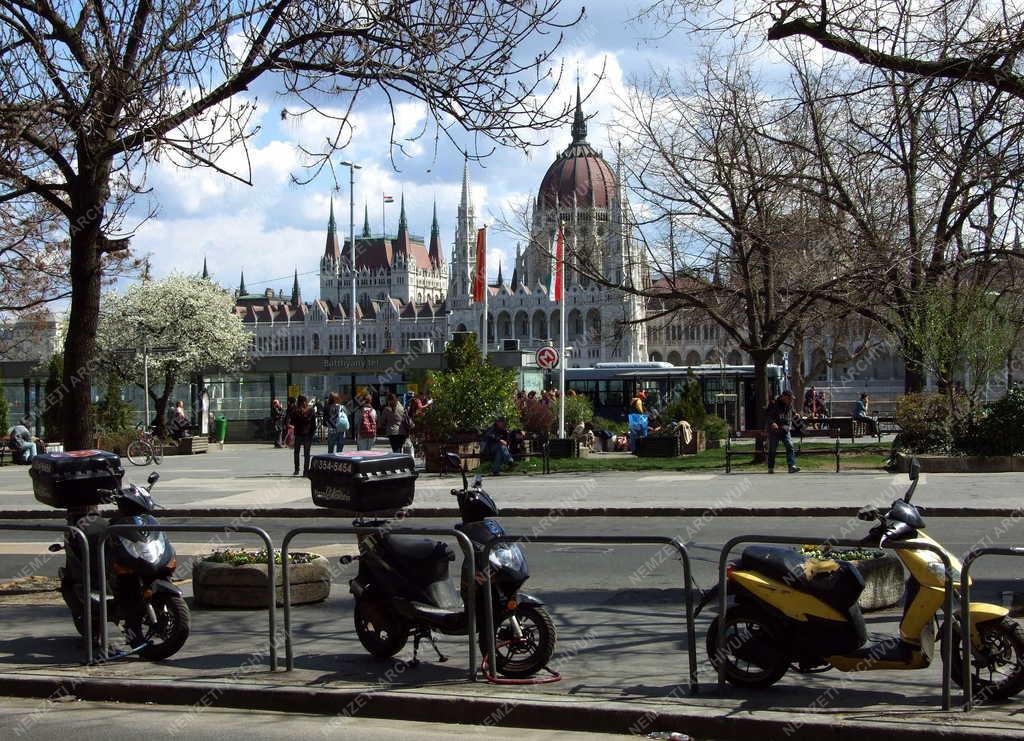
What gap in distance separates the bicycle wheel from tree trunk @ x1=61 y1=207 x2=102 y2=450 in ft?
64.9

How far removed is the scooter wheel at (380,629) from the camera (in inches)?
279

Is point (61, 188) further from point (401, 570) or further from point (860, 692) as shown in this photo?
point (860, 692)

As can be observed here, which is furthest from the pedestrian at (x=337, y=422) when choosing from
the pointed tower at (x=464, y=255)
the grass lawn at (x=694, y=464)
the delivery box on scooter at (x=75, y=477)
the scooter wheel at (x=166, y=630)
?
the pointed tower at (x=464, y=255)

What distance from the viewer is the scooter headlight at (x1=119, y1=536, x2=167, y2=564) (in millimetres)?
7324

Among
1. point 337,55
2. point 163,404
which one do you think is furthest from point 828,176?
point 163,404

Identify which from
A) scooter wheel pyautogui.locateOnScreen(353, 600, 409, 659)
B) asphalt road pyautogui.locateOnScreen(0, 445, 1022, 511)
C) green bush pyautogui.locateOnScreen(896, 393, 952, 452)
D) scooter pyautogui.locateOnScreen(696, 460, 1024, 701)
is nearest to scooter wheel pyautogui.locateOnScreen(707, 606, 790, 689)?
scooter pyautogui.locateOnScreen(696, 460, 1024, 701)

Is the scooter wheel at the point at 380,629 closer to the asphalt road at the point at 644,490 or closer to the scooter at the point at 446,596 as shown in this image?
the scooter at the point at 446,596

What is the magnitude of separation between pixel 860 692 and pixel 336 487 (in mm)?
3398

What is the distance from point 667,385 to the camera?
153 ft

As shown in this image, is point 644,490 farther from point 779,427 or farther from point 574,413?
point 574,413

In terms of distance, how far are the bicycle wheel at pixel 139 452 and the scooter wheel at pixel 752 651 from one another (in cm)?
2523

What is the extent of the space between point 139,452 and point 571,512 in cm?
1710

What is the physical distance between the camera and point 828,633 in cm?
627

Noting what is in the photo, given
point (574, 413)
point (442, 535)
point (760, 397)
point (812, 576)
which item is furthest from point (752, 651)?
point (574, 413)
